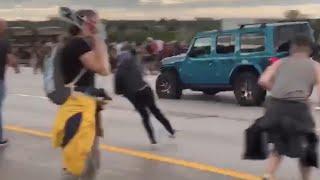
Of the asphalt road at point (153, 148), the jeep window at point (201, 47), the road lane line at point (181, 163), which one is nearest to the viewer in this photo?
the road lane line at point (181, 163)

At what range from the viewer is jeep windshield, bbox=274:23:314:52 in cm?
1572

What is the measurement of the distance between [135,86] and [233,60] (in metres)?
7.06

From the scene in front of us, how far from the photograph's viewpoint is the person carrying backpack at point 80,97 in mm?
5816

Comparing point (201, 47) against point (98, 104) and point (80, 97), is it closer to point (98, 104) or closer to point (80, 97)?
point (98, 104)

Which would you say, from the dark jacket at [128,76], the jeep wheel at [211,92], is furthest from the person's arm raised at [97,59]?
the jeep wheel at [211,92]

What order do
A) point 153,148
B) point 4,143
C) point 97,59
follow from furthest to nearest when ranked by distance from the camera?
point 4,143 → point 153,148 → point 97,59

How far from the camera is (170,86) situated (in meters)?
18.3

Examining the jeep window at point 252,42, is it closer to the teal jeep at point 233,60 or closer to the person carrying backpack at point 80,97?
the teal jeep at point 233,60

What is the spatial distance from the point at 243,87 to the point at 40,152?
7.80 meters

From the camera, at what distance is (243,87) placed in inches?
639

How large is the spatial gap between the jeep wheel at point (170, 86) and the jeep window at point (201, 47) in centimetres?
88

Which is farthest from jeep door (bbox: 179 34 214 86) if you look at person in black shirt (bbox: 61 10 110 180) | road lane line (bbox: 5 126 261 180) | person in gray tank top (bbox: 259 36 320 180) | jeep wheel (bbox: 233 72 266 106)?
person in black shirt (bbox: 61 10 110 180)

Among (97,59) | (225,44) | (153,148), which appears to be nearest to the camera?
(97,59)

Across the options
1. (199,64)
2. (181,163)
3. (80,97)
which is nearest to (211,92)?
(199,64)
